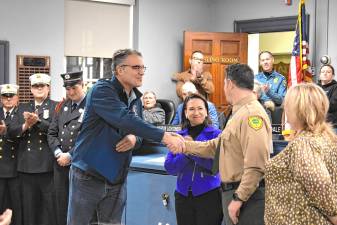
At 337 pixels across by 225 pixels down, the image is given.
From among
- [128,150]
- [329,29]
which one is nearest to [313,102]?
[128,150]

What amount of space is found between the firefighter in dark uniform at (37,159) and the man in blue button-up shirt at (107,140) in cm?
179

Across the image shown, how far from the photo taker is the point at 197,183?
3496mm

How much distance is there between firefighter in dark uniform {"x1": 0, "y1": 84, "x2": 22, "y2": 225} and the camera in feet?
16.6

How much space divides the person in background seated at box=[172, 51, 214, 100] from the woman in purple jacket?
3.74 meters

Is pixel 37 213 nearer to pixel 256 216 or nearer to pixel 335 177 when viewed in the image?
pixel 256 216

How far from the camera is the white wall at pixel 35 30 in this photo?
6699 mm

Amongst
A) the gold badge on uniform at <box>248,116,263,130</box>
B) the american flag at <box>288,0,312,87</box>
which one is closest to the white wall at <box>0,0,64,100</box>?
the american flag at <box>288,0,312,87</box>

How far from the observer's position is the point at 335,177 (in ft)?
7.58

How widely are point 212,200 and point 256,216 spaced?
67cm

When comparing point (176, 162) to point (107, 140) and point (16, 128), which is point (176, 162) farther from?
point (16, 128)

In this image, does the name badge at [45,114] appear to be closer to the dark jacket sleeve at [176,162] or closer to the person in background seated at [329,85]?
the dark jacket sleeve at [176,162]

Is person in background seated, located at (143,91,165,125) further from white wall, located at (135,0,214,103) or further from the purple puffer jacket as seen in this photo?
the purple puffer jacket

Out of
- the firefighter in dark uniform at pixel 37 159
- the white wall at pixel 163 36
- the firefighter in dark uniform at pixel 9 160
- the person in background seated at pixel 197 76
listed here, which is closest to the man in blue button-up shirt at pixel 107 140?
the firefighter in dark uniform at pixel 37 159

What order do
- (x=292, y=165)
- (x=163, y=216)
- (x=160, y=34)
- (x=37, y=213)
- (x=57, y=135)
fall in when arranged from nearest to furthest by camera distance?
(x=292, y=165), (x=163, y=216), (x=57, y=135), (x=37, y=213), (x=160, y=34)
